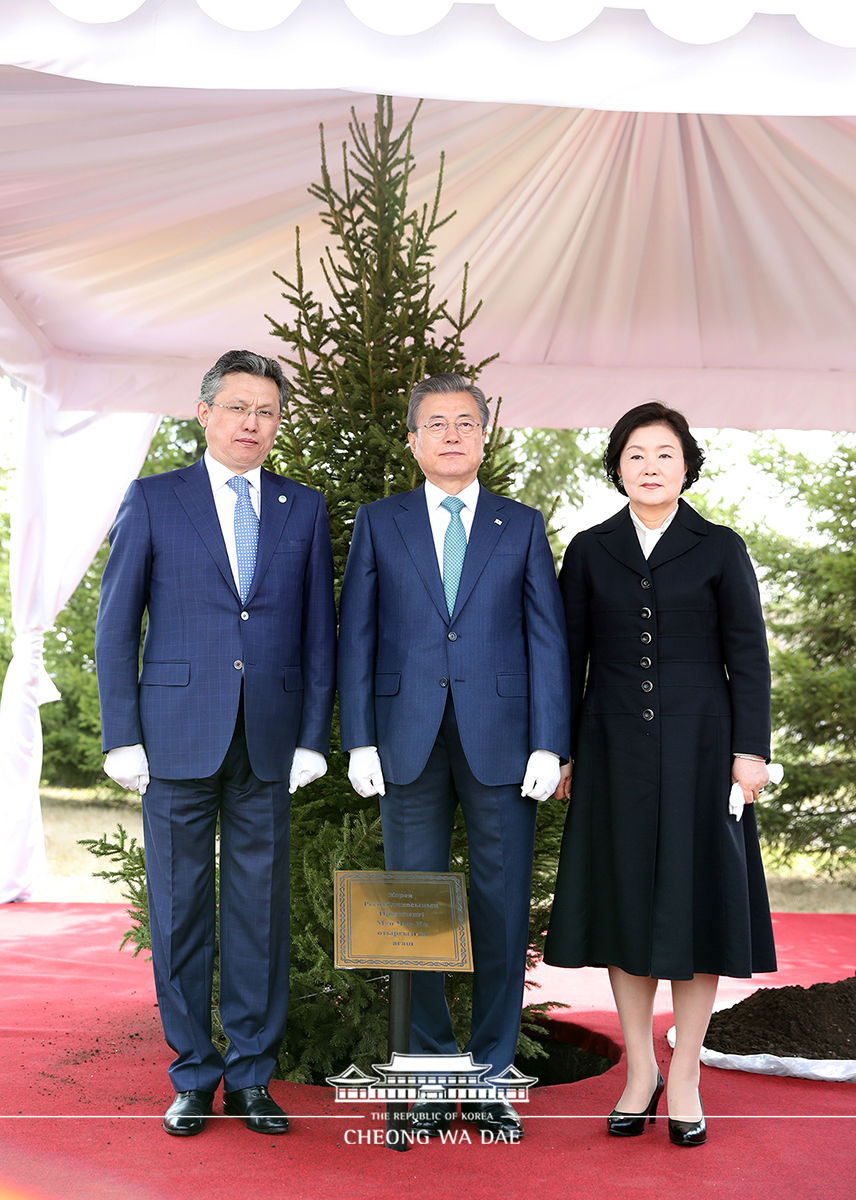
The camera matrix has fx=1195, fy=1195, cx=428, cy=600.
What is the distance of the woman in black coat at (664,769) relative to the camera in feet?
10.5

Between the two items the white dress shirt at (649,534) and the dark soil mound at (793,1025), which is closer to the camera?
the white dress shirt at (649,534)

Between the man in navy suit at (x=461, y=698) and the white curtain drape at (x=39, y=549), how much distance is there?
4121mm

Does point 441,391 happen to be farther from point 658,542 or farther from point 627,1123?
point 627,1123

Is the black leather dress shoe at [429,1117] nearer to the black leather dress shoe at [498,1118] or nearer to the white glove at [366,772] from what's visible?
the black leather dress shoe at [498,1118]

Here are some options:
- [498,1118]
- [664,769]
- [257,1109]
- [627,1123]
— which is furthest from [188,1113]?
[664,769]

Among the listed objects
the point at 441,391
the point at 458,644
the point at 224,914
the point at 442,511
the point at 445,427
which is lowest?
the point at 224,914

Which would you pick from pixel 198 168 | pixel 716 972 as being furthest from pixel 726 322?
pixel 716 972

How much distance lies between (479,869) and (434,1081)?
56 cm

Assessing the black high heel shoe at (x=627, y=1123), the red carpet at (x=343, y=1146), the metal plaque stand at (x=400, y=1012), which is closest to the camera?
the red carpet at (x=343, y=1146)

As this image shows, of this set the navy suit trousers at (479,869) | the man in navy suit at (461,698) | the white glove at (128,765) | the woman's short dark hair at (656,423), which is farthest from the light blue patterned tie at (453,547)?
the white glove at (128,765)

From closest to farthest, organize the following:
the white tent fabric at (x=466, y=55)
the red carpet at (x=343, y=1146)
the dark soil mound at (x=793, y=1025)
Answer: the white tent fabric at (x=466, y=55)
the red carpet at (x=343, y=1146)
the dark soil mound at (x=793, y=1025)

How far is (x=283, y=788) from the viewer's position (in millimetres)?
3385

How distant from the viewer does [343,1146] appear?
128 inches

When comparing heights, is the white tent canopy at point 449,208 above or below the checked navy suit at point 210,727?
above
